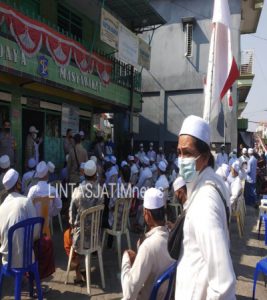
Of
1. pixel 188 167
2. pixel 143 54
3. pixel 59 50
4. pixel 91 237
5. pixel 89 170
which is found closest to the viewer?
pixel 188 167

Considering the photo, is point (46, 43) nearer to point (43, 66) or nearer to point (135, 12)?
point (43, 66)

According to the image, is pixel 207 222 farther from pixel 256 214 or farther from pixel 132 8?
pixel 132 8

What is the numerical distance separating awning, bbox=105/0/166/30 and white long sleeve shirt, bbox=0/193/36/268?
9340 millimetres

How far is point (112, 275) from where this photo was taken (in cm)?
488

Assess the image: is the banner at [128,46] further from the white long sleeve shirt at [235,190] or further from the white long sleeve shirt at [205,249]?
the white long sleeve shirt at [205,249]

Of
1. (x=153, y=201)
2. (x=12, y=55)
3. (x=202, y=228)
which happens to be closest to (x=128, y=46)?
(x=12, y=55)

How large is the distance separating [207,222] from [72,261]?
3.50m

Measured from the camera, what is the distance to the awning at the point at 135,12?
1162cm

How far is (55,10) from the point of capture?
10805 mm

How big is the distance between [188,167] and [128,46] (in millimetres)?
9902

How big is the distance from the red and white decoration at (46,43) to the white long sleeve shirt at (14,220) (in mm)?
4509

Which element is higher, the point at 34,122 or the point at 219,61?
the point at 219,61

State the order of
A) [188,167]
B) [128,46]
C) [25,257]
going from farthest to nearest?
[128,46]
[25,257]
[188,167]

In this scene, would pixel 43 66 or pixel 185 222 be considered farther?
pixel 43 66
